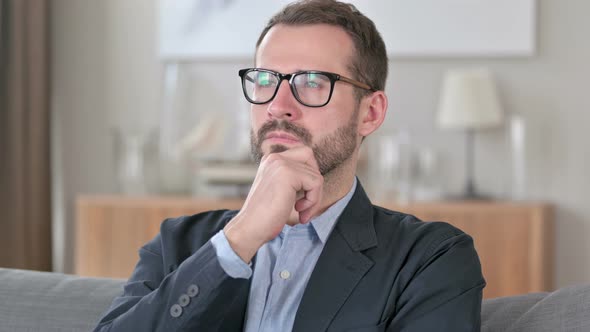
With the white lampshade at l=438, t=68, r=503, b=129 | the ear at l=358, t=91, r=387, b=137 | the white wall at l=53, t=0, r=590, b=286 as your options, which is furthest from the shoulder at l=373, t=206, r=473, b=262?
the white wall at l=53, t=0, r=590, b=286

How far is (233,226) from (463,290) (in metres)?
0.42

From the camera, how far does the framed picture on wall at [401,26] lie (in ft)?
13.9

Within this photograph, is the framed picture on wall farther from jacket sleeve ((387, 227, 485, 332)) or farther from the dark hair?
jacket sleeve ((387, 227, 485, 332))

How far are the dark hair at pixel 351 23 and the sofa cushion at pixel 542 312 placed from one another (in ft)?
1.83

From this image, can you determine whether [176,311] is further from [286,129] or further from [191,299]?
[286,129]

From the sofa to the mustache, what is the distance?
0.44m

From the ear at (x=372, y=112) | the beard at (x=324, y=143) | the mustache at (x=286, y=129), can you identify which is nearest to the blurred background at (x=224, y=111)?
the ear at (x=372, y=112)

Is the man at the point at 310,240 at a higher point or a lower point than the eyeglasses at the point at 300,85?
lower

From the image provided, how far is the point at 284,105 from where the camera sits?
1.59 metres

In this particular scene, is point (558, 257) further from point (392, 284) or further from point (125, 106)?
point (392, 284)

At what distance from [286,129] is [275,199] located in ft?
0.70

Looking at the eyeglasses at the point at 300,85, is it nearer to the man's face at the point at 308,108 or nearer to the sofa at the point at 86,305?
the man's face at the point at 308,108

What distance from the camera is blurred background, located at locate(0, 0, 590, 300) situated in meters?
4.20

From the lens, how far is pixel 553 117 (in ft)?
13.9
